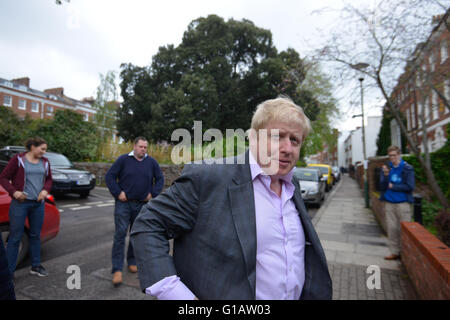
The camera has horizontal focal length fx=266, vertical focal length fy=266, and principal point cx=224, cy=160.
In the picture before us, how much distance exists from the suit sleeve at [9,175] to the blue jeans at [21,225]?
0.61ft

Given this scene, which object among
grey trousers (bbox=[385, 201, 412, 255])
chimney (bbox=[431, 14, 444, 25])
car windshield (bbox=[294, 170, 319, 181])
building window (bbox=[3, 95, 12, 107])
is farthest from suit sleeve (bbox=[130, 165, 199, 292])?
building window (bbox=[3, 95, 12, 107])

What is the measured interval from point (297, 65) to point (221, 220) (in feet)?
20.8

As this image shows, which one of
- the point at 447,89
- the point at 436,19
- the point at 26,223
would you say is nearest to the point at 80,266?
the point at 26,223

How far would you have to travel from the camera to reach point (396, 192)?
495 centimetres

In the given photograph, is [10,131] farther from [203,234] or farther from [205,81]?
[203,234]

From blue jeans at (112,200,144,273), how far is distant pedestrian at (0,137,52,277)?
3.46ft

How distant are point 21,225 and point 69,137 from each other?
1615 cm

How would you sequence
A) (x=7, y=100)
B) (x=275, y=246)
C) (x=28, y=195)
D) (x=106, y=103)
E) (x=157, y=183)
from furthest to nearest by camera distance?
(x=7, y=100) → (x=106, y=103) → (x=157, y=183) → (x=28, y=195) → (x=275, y=246)

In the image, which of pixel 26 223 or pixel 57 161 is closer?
pixel 26 223

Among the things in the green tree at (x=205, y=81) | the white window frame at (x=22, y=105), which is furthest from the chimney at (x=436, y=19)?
the white window frame at (x=22, y=105)

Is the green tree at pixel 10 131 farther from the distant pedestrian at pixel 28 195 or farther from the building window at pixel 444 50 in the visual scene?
the building window at pixel 444 50
